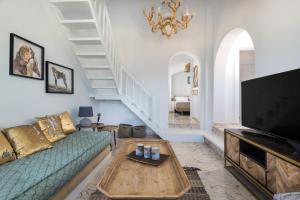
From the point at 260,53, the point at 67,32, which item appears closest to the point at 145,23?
the point at 67,32

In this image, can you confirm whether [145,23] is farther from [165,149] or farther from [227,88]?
[165,149]

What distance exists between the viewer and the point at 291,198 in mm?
1159

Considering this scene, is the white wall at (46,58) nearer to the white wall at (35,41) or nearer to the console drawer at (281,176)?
the white wall at (35,41)

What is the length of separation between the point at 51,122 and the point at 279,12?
12.2 feet

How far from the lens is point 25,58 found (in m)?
2.69

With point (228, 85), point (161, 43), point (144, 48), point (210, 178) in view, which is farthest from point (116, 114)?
point (210, 178)

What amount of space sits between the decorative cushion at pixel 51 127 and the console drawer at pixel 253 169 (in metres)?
2.79

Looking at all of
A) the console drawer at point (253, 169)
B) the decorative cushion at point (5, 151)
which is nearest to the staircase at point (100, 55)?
the decorative cushion at point (5, 151)

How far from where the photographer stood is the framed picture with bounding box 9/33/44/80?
8.10 feet

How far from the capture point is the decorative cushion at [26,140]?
210cm

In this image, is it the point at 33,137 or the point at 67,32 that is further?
the point at 67,32

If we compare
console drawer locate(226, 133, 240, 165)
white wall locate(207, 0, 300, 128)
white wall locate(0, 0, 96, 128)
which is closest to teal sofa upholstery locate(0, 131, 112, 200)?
white wall locate(0, 0, 96, 128)

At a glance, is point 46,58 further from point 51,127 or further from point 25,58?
point 51,127

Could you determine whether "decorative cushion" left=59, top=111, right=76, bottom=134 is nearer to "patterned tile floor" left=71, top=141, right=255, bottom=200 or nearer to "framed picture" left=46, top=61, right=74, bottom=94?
"framed picture" left=46, top=61, right=74, bottom=94
